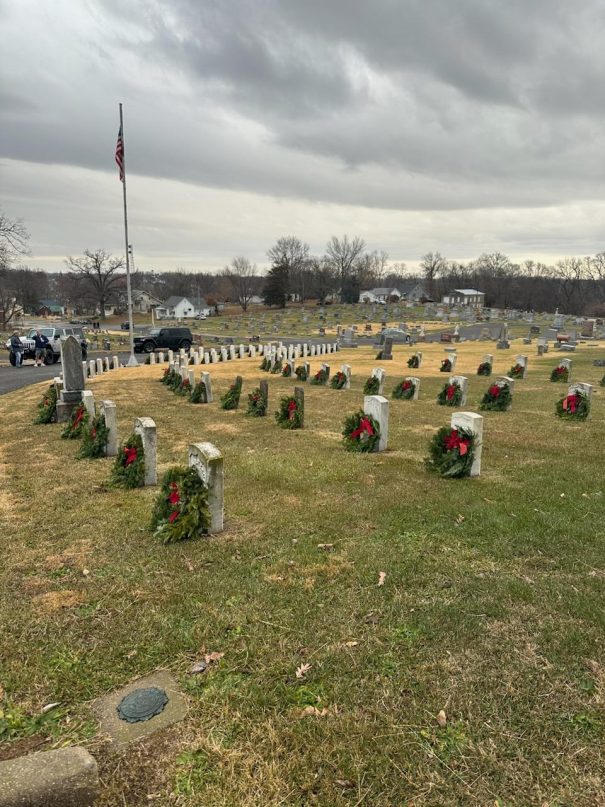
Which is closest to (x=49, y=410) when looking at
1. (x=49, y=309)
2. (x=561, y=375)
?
(x=561, y=375)

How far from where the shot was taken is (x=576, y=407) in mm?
10977

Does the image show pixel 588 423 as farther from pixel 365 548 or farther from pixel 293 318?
pixel 293 318

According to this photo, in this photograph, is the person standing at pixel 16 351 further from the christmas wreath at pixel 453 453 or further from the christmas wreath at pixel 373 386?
the christmas wreath at pixel 453 453

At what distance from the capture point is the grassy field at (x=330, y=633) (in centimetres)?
257

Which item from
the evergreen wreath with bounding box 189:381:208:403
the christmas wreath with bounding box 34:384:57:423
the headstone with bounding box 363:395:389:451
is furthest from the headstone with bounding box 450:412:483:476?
the christmas wreath with bounding box 34:384:57:423

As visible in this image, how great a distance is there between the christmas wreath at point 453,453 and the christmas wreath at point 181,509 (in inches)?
138

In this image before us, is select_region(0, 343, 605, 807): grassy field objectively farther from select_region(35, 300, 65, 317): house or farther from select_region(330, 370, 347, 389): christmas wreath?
select_region(35, 300, 65, 317): house

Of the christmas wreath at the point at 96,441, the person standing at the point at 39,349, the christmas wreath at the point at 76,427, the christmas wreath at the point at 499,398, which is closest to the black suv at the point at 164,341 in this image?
the person standing at the point at 39,349

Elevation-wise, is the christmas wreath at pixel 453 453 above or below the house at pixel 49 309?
below

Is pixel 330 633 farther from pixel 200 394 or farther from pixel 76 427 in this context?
pixel 200 394

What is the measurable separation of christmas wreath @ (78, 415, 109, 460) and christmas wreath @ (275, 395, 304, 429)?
3568 mm

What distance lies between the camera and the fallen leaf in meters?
3.22

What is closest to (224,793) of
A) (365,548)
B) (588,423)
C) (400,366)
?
(365,548)

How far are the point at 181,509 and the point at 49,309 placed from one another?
396 feet
